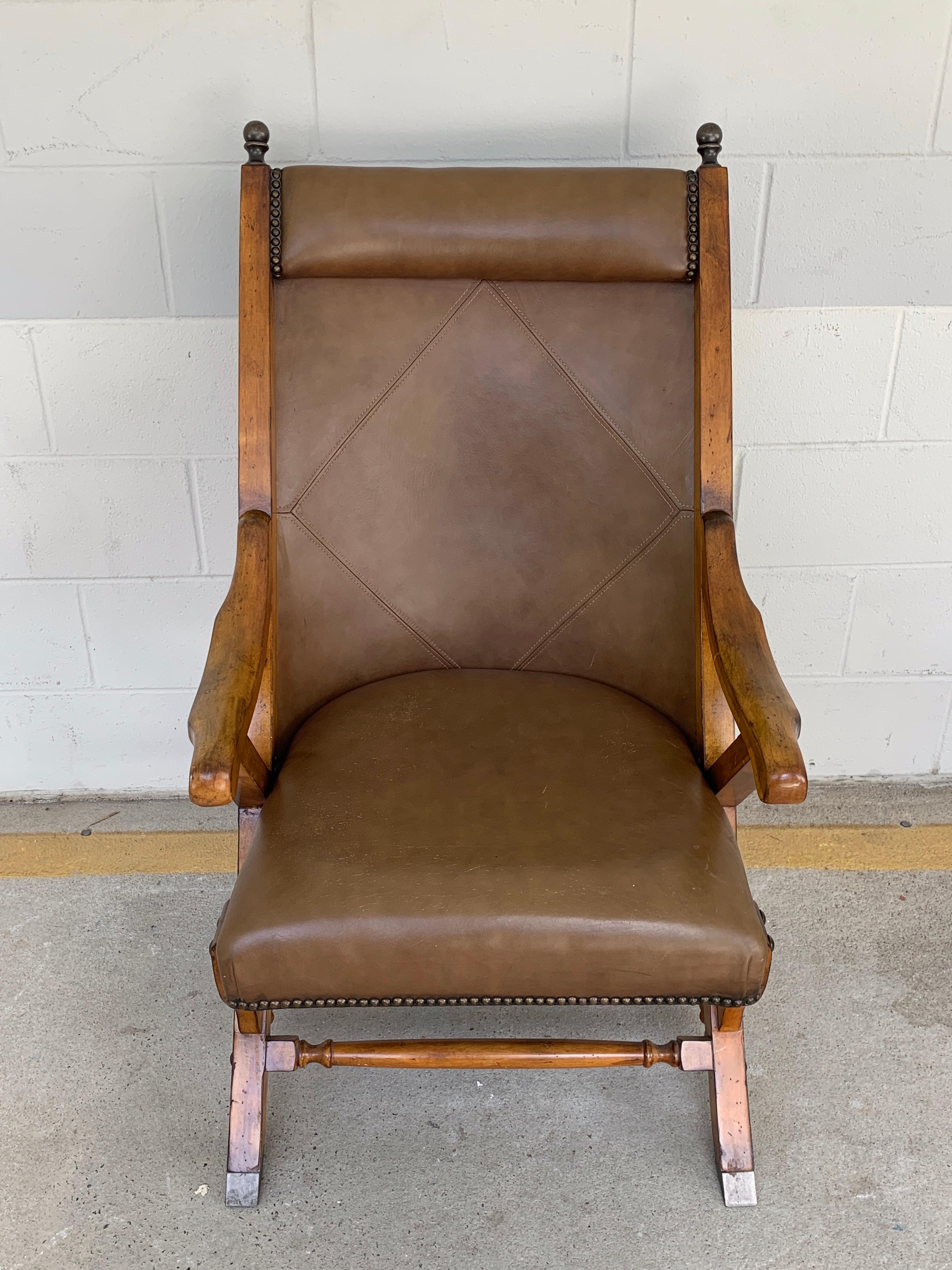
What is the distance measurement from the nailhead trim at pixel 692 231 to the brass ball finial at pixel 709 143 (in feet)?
0.08

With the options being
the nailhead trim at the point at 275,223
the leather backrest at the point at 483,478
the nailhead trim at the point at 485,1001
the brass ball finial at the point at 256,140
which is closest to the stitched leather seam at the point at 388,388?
the leather backrest at the point at 483,478

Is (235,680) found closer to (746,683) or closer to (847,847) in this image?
(746,683)

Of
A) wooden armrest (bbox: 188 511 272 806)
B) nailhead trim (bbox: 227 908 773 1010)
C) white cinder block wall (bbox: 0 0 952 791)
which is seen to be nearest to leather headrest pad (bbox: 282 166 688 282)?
white cinder block wall (bbox: 0 0 952 791)

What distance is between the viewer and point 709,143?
1287 millimetres

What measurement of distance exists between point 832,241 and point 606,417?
498 millimetres

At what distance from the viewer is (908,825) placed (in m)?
1.83

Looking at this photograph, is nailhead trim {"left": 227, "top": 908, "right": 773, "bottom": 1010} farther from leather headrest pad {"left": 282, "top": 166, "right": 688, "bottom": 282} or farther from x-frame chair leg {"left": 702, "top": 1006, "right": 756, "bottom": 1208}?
leather headrest pad {"left": 282, "top": 166, "right": 688, "bottom": 282}

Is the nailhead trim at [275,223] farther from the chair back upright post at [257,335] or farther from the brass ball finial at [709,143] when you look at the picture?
the brass ball finial at [709,143]

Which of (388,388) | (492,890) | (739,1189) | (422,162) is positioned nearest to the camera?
(492,890)

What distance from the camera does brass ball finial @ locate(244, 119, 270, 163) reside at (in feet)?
4.20

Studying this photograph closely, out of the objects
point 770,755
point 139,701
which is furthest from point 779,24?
point 139,701

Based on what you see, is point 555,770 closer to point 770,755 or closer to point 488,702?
point 488,702

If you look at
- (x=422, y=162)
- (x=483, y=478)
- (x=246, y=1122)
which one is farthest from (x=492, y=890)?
(x=422, y=162)

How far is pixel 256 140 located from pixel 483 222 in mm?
294
